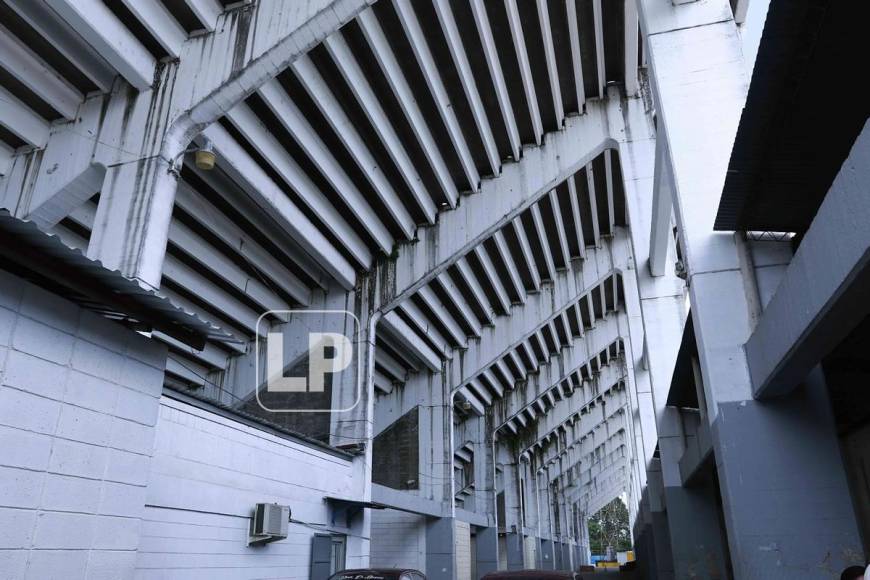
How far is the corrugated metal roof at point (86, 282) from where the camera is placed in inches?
182

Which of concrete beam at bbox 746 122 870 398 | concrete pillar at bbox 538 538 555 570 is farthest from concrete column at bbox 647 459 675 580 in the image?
concrete pillar at bbox 538 538 555 570

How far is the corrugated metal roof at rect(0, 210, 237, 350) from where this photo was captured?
4629 mm

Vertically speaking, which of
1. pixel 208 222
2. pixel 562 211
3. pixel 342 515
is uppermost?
pixel 562 211

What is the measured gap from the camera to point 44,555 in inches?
193

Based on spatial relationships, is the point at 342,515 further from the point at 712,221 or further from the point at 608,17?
the point at 608,17

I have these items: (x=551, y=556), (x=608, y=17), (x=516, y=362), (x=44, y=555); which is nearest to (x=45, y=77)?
(x=44, y=555)

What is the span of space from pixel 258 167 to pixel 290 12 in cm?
355

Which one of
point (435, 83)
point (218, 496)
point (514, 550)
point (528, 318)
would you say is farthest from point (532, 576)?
point (514, 550)

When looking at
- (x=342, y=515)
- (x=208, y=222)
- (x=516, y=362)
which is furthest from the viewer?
(x=516, y=362)

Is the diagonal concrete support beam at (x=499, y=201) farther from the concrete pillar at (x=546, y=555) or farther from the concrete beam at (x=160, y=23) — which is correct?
the concrete pillar at (x=546, y=555)

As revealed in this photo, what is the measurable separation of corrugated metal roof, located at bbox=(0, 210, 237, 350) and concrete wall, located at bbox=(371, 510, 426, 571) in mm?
16836

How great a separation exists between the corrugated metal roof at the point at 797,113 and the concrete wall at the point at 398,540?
58.1 feet

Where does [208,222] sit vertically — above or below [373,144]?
below

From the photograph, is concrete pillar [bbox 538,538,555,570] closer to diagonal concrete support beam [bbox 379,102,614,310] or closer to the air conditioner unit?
diagonal concrete support beam [bbox 379,102,614,310]
